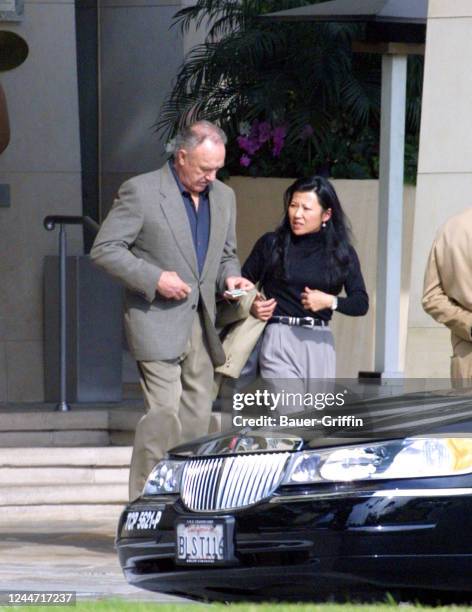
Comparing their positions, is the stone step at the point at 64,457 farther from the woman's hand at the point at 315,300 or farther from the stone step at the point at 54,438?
the woman's hand at the point at 315,300

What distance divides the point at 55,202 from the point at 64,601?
654 cm

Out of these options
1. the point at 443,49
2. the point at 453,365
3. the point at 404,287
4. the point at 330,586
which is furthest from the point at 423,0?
the point at 330,586

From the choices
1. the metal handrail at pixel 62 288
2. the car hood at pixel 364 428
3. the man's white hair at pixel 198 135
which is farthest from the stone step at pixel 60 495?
the car hood at pixel 364 428

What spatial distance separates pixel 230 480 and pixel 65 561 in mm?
2237

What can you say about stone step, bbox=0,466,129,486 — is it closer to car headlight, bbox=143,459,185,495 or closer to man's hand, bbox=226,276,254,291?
man's hand, bbox=226,276,254,291

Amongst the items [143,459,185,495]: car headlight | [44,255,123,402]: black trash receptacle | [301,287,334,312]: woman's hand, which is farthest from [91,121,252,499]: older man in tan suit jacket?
[44,255,123,402]: black trash receptacle

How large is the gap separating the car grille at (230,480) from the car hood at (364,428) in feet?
0.16

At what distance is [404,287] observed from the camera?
11781 millimetres

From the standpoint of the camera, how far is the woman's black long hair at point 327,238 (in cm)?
777

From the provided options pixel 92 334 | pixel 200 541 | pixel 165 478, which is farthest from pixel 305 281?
pixel 92 334

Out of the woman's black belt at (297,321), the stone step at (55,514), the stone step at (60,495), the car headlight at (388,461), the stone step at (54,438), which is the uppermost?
the woman's black belt at (297,321)

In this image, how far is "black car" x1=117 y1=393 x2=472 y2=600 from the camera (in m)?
5.19

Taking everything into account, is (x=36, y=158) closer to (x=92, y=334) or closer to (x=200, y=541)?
(x=92, y=334)

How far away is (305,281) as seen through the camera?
7.73m
